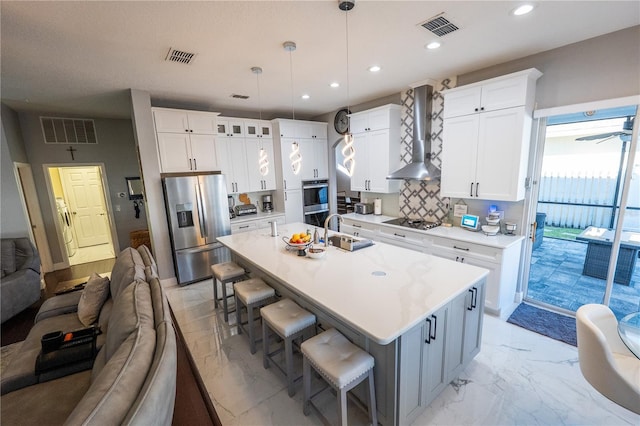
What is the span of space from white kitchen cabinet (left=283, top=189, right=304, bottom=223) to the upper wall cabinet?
1451 millimetres

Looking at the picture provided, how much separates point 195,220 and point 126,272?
1.91 meters

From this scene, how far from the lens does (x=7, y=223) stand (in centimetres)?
390

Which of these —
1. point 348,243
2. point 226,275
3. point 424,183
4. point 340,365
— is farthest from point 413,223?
point 340,365

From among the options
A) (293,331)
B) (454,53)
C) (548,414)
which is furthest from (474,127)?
(293,331)

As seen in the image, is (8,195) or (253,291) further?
(8,195)

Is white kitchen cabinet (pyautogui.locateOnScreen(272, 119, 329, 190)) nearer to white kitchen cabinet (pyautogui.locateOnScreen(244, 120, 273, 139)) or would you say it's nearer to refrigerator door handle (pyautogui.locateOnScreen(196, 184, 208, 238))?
white kitchen cabinet (pyautogui.locateOnScreen(244, 120, 273, 139))

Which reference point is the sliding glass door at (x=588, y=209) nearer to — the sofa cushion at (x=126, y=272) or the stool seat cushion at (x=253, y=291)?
the stool seat cushion at (x=253, y=291)

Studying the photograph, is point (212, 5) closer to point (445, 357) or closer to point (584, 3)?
point (584, 3)

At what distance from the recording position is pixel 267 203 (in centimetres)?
551

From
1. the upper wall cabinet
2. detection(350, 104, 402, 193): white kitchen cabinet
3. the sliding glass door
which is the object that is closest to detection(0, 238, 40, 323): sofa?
the upper wall cabinet

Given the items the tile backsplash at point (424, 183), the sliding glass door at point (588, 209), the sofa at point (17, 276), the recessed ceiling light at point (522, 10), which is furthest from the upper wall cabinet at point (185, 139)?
the sliding glass door at point (588, 209)

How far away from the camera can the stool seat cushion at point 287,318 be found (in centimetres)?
198

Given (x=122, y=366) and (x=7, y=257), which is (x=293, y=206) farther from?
(x=122, y=366)

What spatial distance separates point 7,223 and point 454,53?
20.8 ft
